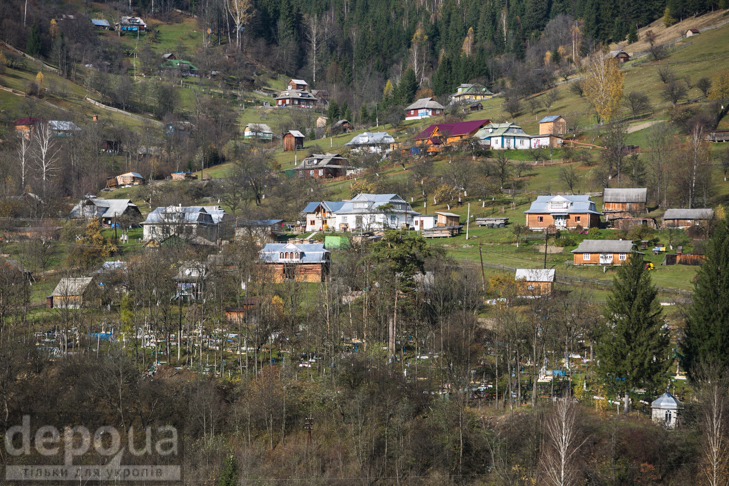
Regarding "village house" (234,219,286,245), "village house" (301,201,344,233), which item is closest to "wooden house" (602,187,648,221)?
"village house" (301,201,344,233)

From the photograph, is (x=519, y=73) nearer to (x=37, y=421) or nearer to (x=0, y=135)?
(x=0, y=135)

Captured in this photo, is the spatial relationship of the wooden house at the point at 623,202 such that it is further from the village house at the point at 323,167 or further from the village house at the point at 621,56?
the village house at the point at 621,56

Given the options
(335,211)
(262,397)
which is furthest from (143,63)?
(262,397)

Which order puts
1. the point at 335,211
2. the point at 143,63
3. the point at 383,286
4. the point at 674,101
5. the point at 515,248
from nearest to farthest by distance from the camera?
the point at 383,286
the point at 515,248
the point at 335,211
the point at 674,101
the point at 143,63

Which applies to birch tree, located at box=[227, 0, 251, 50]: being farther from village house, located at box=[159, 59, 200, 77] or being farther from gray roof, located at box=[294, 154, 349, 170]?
gray roof, located at box=[294, 154, 349, 170]

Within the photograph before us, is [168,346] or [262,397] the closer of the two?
[262,397]

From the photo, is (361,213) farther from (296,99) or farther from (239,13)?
(239,13)

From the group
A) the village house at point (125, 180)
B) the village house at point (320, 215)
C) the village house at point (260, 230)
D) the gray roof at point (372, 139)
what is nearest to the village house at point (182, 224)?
the village house at point (260, 230)
